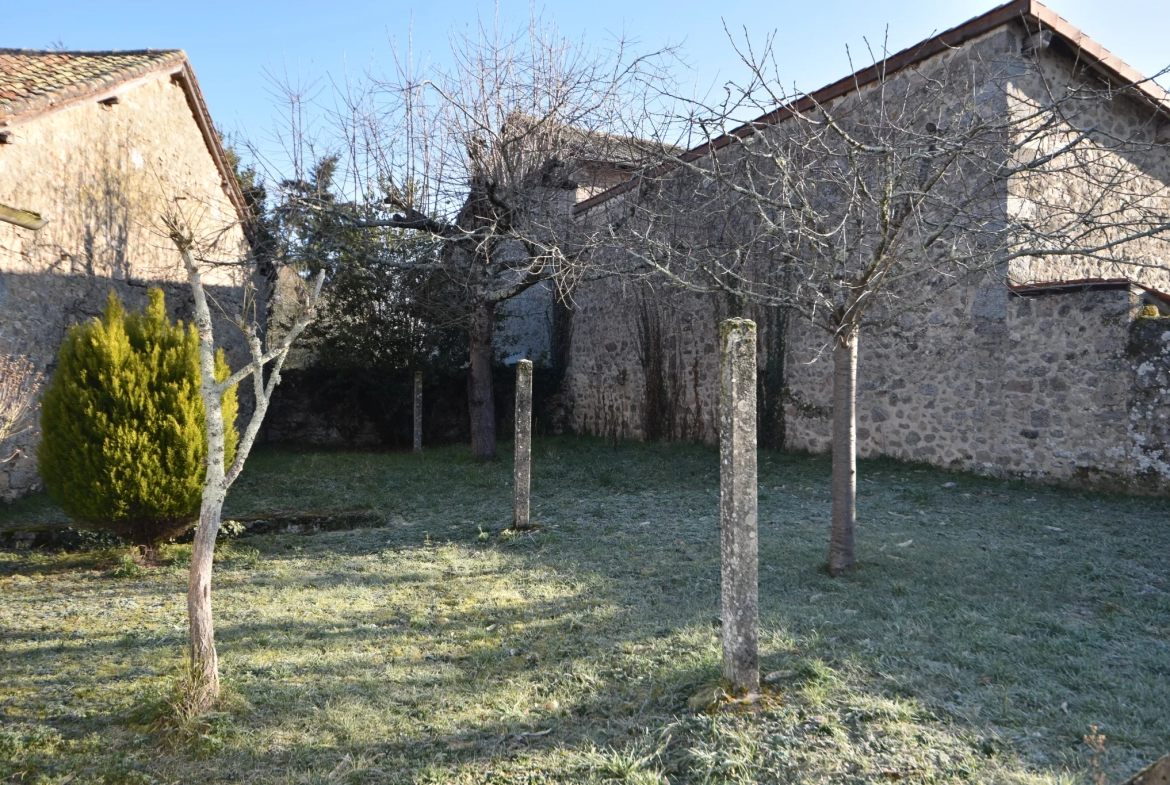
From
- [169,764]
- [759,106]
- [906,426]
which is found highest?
[759,106]

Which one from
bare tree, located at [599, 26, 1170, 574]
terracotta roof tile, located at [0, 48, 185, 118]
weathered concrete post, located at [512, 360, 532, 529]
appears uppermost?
terracotta roof tile, located at [0, 48, 185, 118]

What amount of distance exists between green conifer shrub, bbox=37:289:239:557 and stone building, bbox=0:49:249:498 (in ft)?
5.56

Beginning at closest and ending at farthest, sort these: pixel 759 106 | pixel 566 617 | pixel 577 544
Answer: pixel 566 617
pixel 759 106
pixel 577 544

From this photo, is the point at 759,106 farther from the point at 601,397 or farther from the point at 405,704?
the point at 601,397

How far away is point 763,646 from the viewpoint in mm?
4035

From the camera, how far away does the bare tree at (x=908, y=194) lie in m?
4.95

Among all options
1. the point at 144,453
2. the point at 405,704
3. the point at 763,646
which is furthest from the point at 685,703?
the point at 144,453

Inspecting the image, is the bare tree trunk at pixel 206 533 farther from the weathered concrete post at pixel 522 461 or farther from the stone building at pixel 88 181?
the stone building at pixel 88 181

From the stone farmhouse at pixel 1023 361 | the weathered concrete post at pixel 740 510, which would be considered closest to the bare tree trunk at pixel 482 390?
the stone farmhouse at pixel 1023 361

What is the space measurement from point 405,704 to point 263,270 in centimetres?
1290

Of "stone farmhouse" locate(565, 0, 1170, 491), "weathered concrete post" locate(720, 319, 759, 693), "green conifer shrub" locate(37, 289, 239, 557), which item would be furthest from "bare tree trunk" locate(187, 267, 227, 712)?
"stone farmhouse" locate(565, 0, 1170, 491)

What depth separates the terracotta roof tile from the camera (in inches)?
331

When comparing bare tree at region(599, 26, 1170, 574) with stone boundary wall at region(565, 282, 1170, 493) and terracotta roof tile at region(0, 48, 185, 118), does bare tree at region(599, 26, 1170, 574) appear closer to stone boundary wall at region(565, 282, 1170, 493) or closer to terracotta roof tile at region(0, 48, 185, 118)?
stone boundary wall at region(565, 282, 1170, 493)

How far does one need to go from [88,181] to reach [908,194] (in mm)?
10080
